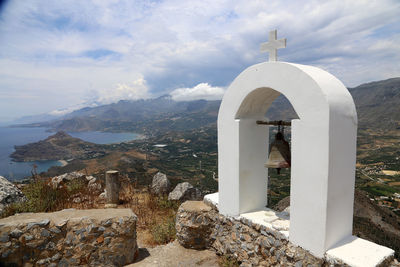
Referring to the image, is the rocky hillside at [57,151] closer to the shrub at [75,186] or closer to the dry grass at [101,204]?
the shrub at [75,186]

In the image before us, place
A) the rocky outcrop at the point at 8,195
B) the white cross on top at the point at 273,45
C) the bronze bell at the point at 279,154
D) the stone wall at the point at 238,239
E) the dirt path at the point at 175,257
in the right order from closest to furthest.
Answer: the stone wall at the point at 238,239, the white cross on top at the point at 273,45, the bronze bell at the point at 279,154, the dirt path at the point at 175,257, the rocky outcrop at the point at 8,195

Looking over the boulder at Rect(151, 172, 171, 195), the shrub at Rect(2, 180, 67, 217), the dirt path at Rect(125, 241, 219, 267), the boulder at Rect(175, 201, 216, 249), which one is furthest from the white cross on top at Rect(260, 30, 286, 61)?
the boulder at Rect(151, 172, 171, 195)

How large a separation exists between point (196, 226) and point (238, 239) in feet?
3.49

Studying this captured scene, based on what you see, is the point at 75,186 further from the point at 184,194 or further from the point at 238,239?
the point at 238,239

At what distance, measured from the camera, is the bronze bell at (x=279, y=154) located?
3.65 metres

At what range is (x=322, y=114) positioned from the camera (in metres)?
2.79

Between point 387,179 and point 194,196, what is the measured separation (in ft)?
159

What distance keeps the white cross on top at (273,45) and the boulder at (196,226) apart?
10.8 feet

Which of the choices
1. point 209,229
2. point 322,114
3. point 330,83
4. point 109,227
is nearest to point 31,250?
→ point 109,227

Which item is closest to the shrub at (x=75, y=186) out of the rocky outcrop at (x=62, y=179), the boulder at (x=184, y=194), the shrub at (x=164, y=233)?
the rocky outcrop at (x=62, y=179)

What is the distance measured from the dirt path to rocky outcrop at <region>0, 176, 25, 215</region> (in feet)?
14.7

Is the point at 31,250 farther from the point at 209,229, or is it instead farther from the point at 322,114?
the point at 322,114

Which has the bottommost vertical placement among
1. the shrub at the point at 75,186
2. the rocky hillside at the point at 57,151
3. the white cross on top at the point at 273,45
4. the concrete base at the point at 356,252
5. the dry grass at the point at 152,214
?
the rocky hillside at the point at 57,151

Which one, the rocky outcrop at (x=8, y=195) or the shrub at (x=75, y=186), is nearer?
the rocky outcrop at (x=8, y=195)
